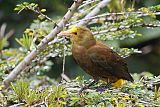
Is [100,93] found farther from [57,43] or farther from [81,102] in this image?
[57,43]

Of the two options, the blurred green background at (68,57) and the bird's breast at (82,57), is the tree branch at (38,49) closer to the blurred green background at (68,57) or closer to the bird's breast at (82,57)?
the bird's breast at (82,57)

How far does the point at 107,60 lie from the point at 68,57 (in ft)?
7.86

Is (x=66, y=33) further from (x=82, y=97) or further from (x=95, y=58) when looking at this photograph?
(x=82, y=97)

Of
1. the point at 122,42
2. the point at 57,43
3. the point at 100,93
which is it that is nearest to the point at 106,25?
the point at 57,43

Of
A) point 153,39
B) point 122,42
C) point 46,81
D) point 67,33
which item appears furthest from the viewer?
point 153,39

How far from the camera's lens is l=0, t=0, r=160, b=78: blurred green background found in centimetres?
481

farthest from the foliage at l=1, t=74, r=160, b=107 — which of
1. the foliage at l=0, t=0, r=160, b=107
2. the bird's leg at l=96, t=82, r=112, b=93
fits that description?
the bird's leg at l=96, t=82, r=112, b=93

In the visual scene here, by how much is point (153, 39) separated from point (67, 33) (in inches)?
108

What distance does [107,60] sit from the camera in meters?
2.48

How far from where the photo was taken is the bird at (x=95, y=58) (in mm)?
2428

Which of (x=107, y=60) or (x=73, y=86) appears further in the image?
(x=107, y=60)

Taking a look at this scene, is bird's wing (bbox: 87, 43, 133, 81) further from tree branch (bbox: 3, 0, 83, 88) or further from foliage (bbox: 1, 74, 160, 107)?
foliage (bbox: 1, 74, 160, 107)

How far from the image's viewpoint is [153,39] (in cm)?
506

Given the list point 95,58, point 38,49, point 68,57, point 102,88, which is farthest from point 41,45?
point 68,57
